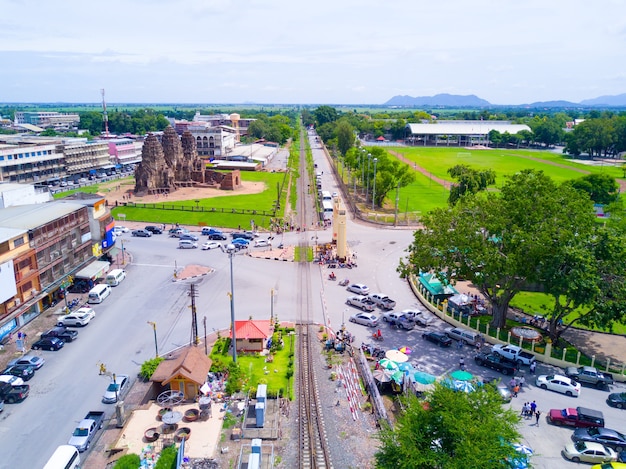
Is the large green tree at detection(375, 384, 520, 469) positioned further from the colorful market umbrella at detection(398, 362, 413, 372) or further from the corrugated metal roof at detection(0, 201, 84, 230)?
the corrugated metal roof at detection(0, 201, 84, 230)

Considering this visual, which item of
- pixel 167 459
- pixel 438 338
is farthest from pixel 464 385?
pixel 167 459

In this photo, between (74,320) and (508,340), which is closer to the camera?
(508,340)

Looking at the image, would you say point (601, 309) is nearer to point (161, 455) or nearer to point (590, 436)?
point (590, 436)

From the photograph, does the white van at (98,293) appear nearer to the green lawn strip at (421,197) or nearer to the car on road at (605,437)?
the car on road at (605,437)

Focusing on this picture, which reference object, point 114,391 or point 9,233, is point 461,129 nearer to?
point 9,233

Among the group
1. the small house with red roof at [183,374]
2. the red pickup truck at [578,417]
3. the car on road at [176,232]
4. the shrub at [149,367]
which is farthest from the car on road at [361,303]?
the car on road at [176,232]

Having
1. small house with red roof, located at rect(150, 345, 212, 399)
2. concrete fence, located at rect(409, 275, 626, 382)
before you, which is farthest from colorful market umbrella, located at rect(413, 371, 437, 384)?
small house with red roof, located at rect(150, 345, 212, 399)
